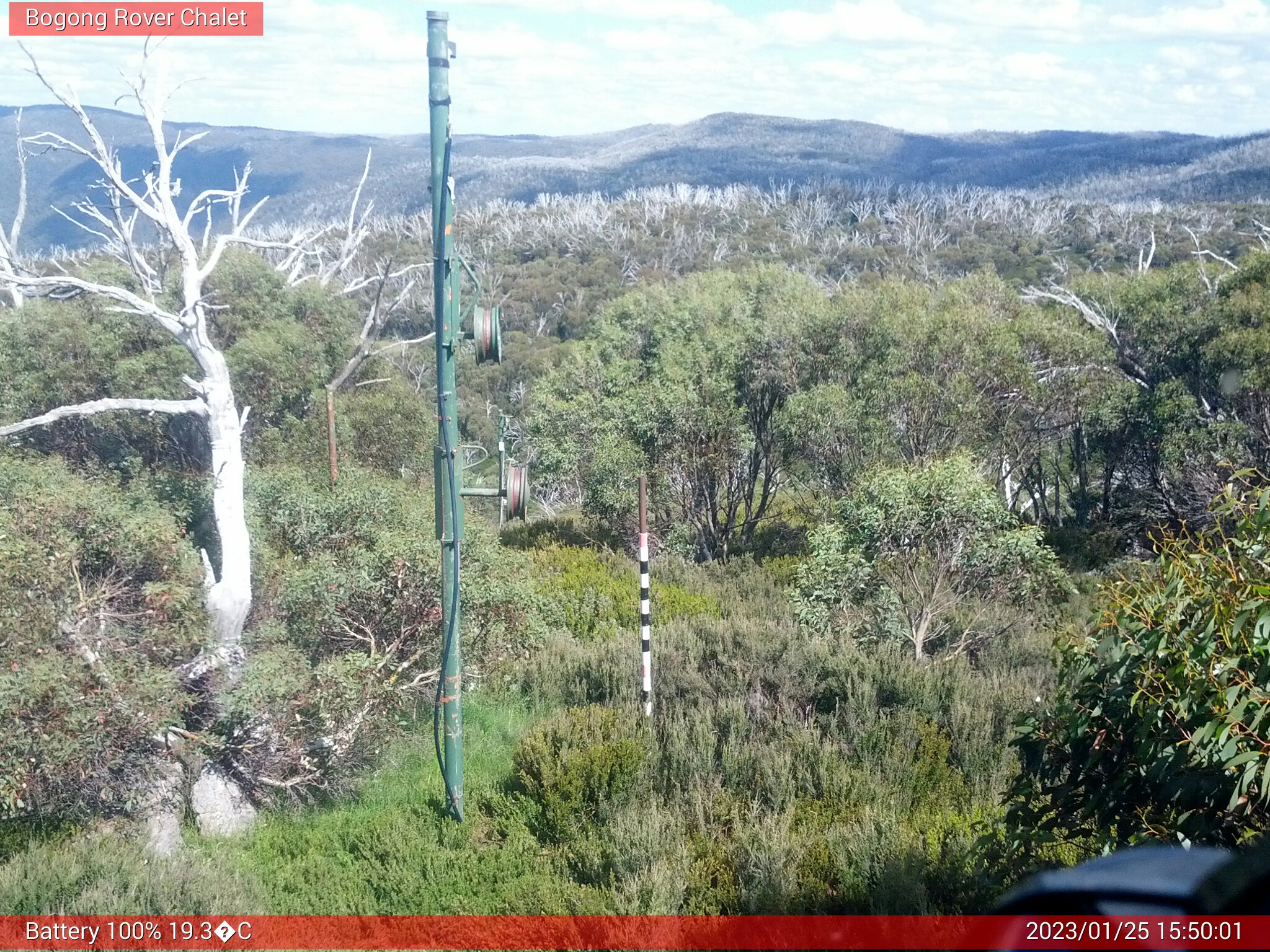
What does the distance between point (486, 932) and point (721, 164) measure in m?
160

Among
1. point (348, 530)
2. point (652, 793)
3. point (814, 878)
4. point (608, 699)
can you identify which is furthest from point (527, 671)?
point (814, 878)

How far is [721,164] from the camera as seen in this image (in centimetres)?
15800

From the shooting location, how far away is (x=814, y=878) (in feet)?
18.8

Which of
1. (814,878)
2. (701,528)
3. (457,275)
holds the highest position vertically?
(457,275)

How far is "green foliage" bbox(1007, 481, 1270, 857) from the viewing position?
11.4 ft

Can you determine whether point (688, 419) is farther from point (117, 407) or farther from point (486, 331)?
point (486, 331)

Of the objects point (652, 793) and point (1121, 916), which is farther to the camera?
point (652, 793)

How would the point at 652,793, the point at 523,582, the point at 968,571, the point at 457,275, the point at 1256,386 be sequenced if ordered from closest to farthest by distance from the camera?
1. the point at 457,275
2. the point at 652,793
3. the point at 523,582
4. the point at 968,571
5. the point at 1256,386

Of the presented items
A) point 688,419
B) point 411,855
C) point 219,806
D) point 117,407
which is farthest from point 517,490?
point 688,419

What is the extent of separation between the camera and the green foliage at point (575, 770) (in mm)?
7039

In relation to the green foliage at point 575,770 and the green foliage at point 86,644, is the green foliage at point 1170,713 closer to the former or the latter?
the green foliage at point 575,770

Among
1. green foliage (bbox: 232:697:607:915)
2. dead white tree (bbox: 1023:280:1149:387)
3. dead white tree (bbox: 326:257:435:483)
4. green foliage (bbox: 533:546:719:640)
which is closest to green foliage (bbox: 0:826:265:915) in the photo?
green foliage (bbox: 232:697:607:915)

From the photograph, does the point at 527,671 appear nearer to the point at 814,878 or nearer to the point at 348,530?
the point at 348,530

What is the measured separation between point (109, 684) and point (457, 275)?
3413 millimetres
